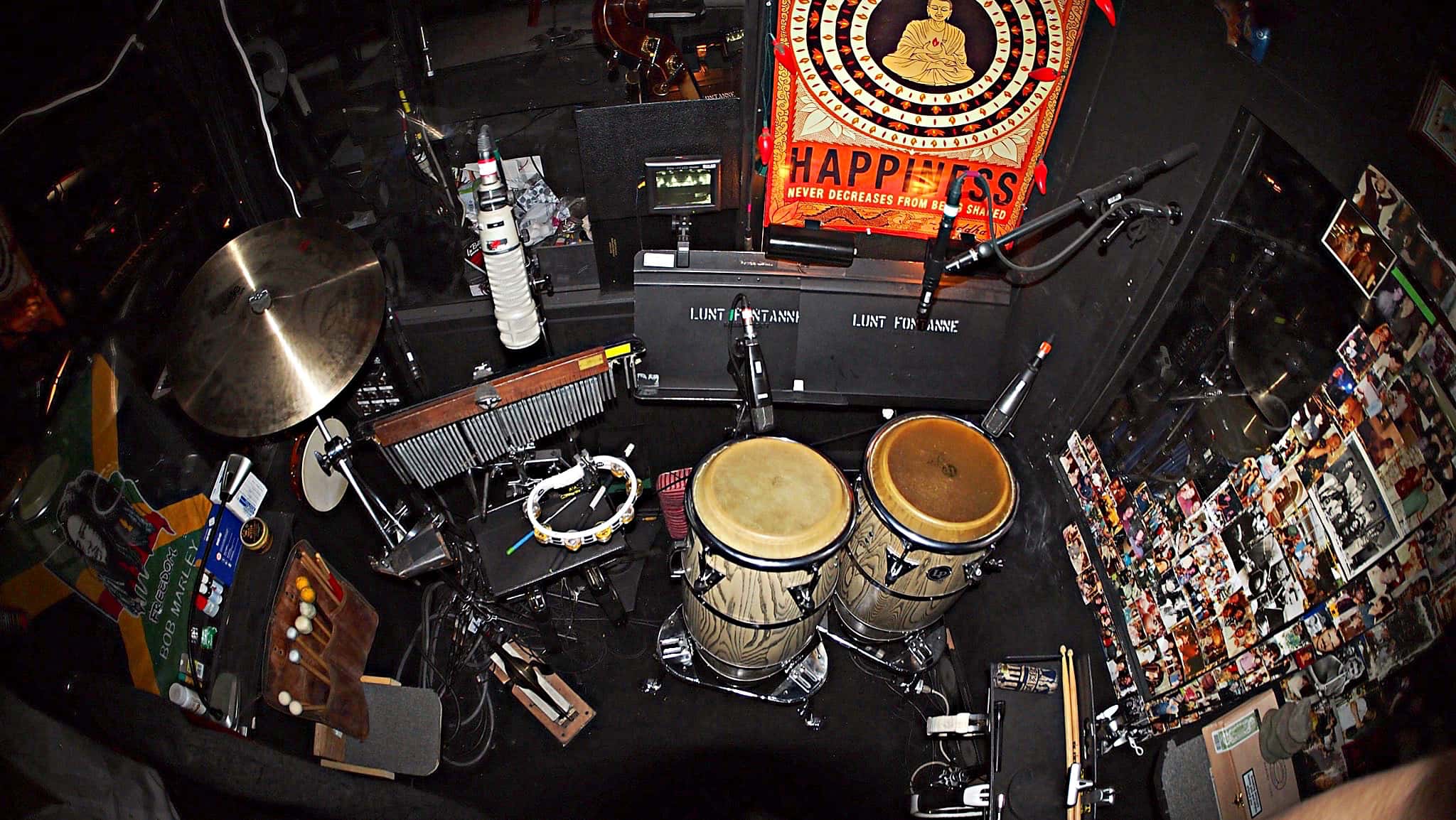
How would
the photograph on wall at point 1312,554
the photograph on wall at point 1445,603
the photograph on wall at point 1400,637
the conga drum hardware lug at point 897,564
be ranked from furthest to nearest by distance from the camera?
1. the conga drum hardware lug at point 897,564
2. the photograph on wall at point 1312,554
3. the photograph on wall at point 1400,637
4. the photograph on wall at point 1445,603

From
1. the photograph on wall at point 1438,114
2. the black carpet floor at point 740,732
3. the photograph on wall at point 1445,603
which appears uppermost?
the photograph on wall at point 1438,114

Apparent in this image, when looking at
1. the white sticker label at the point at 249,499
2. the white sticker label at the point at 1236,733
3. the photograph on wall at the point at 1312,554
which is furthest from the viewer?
the white sticker label at the point at 249,499

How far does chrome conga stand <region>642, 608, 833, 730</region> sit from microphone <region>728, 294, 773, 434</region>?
1307mm

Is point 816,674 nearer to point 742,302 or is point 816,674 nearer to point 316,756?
point 742,302

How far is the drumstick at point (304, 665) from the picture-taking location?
11.4 ft

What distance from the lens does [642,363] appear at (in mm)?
4199

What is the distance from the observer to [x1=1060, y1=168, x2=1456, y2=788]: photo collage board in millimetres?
2088

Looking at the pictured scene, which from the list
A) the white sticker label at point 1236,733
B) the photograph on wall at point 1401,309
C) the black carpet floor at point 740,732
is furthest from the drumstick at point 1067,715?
the photograph on wall at point 1401,309

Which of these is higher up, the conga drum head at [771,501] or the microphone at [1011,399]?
the microphone at [1011,399]

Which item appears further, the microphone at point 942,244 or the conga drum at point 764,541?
the conga drum at point 764,541

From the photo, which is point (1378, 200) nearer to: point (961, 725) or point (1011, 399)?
point (1011, 399)

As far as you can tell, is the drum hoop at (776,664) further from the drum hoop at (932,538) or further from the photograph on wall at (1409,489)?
the photograph on wall at (1409,489)

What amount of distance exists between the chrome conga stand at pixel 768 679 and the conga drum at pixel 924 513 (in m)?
0.62

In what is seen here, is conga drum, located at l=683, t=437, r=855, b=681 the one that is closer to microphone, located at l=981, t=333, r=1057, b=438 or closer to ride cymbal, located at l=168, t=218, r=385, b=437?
microphone, located at l=981, t=333, r=1057, b=438
